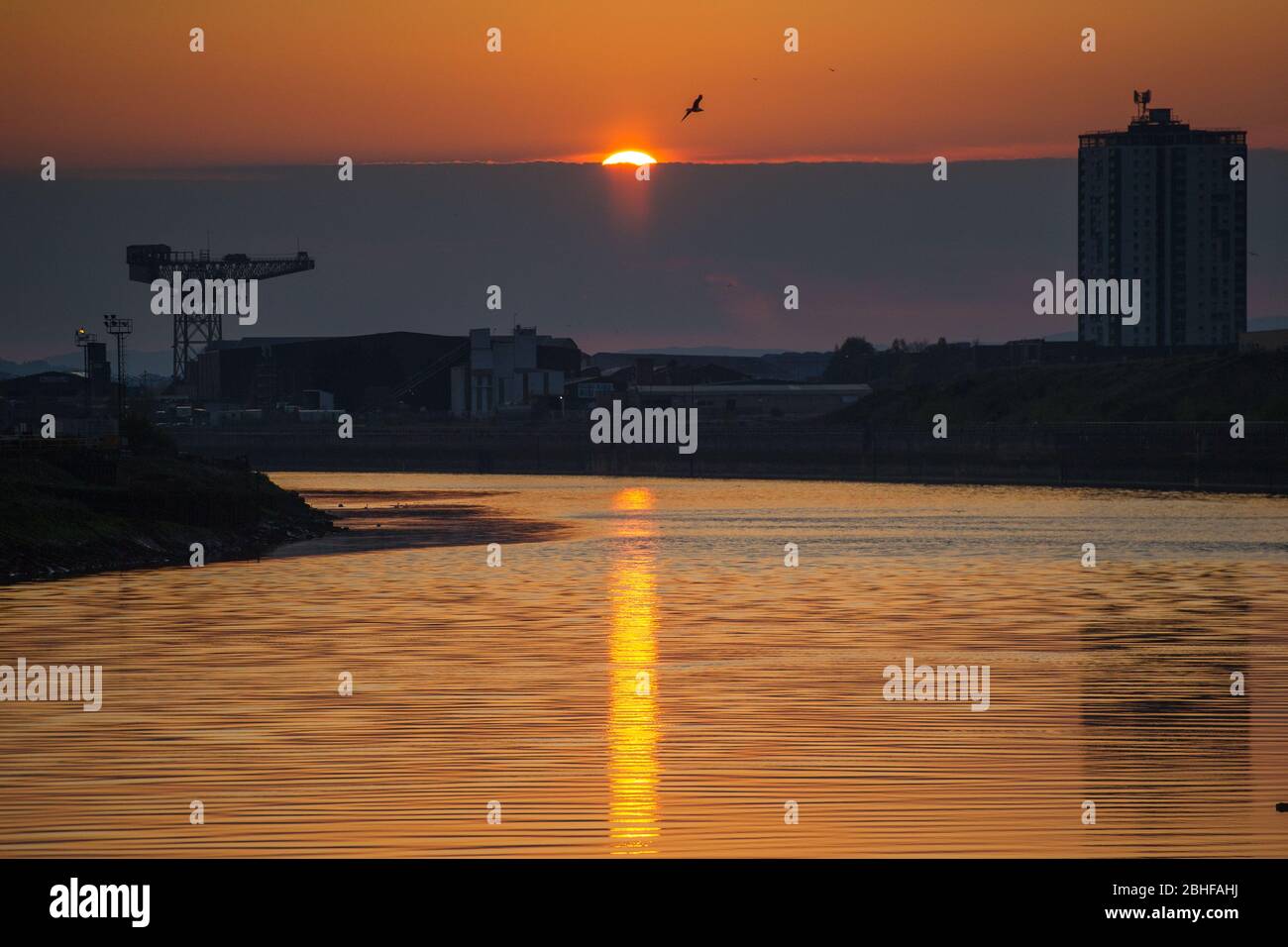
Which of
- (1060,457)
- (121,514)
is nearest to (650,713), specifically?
(121,514)

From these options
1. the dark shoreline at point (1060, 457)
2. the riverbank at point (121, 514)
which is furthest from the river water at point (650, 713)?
the dark shoreline at point (1060, 457)

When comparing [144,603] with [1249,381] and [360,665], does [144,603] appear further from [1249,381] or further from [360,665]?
[1249,381]

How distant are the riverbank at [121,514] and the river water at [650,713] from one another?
331 cm

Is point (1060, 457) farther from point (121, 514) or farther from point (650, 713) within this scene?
point (650, 713)

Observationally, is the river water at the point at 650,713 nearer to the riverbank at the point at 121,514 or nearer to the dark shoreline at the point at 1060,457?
the riverbank at the point at 121,514

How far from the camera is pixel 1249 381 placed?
7362 inches

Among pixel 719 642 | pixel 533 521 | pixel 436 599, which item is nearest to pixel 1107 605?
pixel 719 642

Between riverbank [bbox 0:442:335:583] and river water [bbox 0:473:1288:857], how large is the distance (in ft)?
10.9

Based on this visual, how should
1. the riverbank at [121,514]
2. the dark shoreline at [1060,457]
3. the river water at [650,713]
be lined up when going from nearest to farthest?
the river water at [650,713] < the riverbank at [121,514] < the dark shoreline at [1060,457]

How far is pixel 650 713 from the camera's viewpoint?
101ft

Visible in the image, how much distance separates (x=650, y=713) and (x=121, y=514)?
156ft

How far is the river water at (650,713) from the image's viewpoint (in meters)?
21.6
